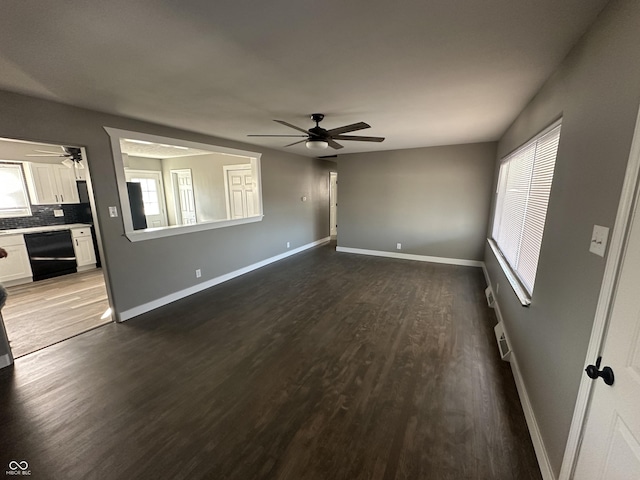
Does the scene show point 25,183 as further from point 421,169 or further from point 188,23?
point 421,169

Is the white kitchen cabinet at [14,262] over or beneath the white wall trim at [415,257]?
over

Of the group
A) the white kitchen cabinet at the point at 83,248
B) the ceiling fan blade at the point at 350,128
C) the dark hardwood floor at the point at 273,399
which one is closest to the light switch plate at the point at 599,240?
the dark hardwood floor at the point at 273,399

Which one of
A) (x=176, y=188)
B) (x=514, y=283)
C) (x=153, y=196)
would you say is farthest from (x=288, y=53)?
(x=153, y=196)

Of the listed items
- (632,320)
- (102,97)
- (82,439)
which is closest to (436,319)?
(632,320)

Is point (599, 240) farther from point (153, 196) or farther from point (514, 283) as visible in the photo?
point (153, 196)

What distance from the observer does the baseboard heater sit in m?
2.39

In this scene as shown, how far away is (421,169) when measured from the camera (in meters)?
5.45

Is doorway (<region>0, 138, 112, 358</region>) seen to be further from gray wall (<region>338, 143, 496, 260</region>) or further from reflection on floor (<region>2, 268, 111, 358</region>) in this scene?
gray wall (<region>338, 143, 496, 260</region>)

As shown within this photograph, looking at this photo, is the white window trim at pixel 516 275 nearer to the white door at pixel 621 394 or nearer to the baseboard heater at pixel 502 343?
the baseboard heater at pixel 502 343

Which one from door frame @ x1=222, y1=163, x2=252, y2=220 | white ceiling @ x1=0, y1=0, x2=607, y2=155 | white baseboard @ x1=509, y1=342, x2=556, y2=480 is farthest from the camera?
door frame @ x1=222, y1=163, x2=252, y2=220

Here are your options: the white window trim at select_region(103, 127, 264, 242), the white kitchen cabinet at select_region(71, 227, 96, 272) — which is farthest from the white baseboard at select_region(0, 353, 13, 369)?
the white kitchen cabinet at select_region(71, 227, 96, 272)

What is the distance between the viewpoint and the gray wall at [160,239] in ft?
8.04

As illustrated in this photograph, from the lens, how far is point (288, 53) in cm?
165

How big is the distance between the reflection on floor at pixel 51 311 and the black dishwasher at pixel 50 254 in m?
0.19
